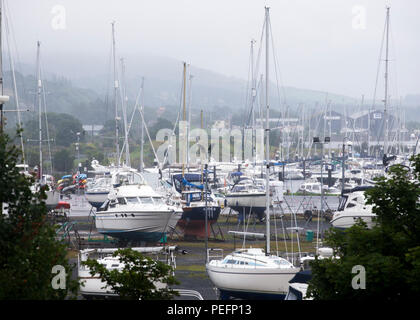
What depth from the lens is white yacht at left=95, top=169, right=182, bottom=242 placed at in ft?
156

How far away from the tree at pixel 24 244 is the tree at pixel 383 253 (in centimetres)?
611

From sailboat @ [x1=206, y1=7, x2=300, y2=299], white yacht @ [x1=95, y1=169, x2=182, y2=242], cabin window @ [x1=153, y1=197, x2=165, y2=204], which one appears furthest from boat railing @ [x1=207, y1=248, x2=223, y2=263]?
cabin window @ [x1=153, y1=197, x2=165, y2=204]

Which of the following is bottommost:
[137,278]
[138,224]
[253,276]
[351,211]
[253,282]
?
[138,224]

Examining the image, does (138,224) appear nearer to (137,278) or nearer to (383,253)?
(137,278)

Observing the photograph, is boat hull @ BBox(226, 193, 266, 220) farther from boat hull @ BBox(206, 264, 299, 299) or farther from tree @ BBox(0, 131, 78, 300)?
tree @ BBox(0, 131, 78, 300)

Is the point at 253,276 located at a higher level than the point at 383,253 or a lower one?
lower

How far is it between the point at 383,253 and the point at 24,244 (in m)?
8.28

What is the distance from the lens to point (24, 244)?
55.2 feet

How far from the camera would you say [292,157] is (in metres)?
148

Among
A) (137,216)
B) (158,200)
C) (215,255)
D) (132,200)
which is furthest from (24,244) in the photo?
(158,200)

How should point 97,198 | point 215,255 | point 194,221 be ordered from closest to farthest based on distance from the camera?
point 215,255 → point 194,221 → point 97,198

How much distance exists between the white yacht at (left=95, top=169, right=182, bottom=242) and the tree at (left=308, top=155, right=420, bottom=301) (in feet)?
90.4
